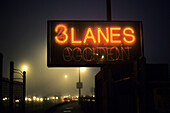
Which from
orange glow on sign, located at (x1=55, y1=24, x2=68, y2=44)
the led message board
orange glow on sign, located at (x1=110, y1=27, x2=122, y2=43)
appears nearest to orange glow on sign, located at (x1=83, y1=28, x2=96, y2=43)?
the led message board

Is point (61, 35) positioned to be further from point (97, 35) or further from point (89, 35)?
point (97, 35)

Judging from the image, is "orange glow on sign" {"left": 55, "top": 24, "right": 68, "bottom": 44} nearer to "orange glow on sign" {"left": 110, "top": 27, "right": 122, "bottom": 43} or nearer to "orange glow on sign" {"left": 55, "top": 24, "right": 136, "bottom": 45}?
"orange glow on sign" {"left": 55, "top": 24, "right": 136, "bottom": 45}

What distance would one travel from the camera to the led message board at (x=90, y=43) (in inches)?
398

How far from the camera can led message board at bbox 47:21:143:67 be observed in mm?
10109

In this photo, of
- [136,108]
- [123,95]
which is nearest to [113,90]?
[123,95]

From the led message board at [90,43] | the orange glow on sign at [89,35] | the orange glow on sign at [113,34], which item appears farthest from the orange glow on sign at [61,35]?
the orange glow on sign at [113,34]

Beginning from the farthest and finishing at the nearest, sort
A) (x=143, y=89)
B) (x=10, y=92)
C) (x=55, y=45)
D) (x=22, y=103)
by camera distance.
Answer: (x=22, y=103)
(x=55, y=45)
(x=10, y=92)
(x=143, y=89)

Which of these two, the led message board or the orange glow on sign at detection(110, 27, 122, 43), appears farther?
the orange glow on sign at detection(110, 27, 122, 43)

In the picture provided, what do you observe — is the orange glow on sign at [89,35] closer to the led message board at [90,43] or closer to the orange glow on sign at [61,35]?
the led message board at [90,43]

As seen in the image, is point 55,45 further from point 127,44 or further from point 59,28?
point 127,44

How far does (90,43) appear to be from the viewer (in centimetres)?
1021

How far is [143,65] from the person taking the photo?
343 centimetres

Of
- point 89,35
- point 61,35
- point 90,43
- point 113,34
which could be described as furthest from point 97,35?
point 61,35

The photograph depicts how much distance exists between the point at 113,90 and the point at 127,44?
19.1 feet
